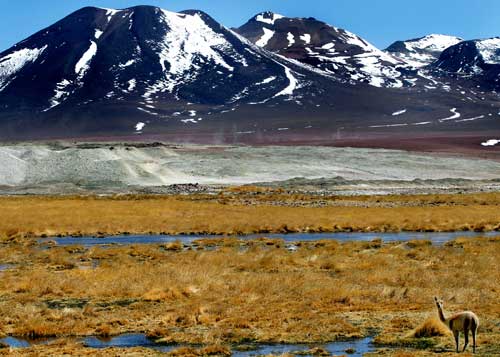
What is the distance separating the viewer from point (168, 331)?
1822 centimetres

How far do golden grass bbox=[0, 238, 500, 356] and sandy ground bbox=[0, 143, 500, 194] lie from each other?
1718 inches

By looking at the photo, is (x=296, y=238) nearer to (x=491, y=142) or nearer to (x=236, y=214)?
(x=236, y=214)

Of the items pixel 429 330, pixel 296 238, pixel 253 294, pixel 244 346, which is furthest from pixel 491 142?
pixel 244 346

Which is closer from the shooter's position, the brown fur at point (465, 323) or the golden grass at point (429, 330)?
the brown fur at point (465, 323)

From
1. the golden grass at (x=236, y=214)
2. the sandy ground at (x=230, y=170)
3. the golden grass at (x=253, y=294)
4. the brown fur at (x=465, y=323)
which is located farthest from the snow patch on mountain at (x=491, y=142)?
the brown fur at (x=465, y=323)

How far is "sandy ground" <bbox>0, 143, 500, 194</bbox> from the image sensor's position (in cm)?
8038

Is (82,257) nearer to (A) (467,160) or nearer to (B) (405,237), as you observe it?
(B) (405,237)

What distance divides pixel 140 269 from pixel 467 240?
1848cm

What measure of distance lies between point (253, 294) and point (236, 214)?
31.8 metres

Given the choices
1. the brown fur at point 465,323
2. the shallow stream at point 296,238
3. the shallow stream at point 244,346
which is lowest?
the shallow stream at point 296,238

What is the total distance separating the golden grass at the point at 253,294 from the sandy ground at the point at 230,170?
43639 millimetres

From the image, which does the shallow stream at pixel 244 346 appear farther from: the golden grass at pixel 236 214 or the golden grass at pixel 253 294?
the golden grass at pixel 236 214

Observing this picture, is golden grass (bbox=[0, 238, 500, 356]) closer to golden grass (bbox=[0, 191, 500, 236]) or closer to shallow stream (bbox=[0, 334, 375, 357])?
shallow stream (bbox=[0, 334, 375, 357])

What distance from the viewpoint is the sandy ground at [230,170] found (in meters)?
80.4
